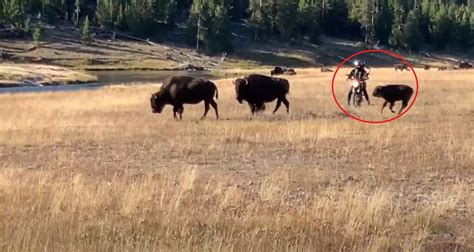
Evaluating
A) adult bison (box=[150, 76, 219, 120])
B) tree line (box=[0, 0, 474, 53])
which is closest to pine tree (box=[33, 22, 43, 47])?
tree line (box=[0, 0, 474, 53])

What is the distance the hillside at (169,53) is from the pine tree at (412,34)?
3380 mm

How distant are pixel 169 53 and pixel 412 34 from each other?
178 feet

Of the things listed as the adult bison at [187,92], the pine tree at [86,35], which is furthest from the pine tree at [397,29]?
the adult bison at [187,92]

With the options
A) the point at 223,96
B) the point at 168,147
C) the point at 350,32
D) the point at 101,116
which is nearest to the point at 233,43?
the point at 350,32

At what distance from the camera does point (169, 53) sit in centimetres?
12575

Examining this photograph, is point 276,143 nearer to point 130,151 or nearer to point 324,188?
point 130,151

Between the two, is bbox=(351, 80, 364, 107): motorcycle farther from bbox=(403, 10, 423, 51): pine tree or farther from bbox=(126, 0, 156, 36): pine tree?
bbox=(403, 10, 423, 51): pine tree

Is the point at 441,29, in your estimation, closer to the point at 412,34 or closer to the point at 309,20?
the point at 412,34

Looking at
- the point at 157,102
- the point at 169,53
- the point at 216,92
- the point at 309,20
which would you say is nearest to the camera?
the point at 216,92

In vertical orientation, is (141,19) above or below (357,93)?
below

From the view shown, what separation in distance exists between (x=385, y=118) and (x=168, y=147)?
32.9 ft

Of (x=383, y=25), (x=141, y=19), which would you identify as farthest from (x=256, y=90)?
(x=383, y=25)

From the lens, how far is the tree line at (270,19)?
455ft

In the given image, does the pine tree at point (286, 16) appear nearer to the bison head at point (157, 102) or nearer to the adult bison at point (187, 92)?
the bison head at point (157, 102)
